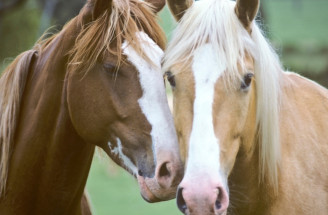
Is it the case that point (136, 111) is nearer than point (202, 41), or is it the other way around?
point (202, 41)

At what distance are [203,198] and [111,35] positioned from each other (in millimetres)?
1272

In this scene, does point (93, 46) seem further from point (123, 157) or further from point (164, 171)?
point (164, 171)

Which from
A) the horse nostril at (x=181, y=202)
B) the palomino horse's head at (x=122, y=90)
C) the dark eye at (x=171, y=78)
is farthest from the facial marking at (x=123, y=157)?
the horse nostril at (x=181, y=202)

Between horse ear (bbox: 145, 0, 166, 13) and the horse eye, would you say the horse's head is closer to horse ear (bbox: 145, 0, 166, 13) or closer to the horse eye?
the horse eye

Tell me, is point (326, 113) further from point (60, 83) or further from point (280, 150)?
point (60, 83)

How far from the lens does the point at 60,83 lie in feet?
12.2

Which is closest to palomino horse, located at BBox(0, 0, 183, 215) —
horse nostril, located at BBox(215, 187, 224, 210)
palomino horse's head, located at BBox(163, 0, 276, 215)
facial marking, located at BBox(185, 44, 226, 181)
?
palomino horse's head, located at BBox(163, 0, 276, 215)

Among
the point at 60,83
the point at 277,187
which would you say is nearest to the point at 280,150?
the point at 277,187

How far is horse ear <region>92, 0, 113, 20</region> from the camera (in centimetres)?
361

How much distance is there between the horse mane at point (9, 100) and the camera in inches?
148

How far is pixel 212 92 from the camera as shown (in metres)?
3.10

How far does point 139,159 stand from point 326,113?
1304mm

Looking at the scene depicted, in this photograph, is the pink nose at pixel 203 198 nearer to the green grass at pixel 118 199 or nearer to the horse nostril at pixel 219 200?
the horse nostril at pixel 219 200

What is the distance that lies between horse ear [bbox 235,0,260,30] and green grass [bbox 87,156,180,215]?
559 cm
